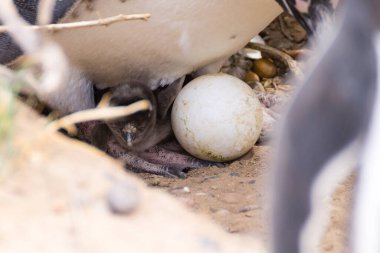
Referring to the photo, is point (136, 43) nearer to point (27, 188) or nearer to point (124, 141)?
point (124, 141)

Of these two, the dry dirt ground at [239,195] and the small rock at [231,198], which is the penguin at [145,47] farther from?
the small rock at [231,198]

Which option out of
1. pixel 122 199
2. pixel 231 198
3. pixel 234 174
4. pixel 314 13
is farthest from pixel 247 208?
pixel 122 199

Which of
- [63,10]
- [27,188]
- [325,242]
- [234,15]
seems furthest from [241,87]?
[27,188]

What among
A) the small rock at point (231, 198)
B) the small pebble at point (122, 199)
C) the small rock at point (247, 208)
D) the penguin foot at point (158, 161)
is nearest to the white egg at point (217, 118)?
the penguin foot at point (158, 161)

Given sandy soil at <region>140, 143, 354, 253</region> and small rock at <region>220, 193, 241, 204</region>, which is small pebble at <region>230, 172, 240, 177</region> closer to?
sandy soil at <region>140, 143, 354, 253</region>

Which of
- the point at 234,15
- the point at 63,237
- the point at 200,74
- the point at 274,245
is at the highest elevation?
the point at 63,237
